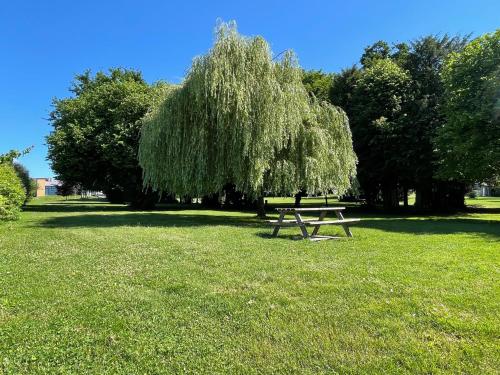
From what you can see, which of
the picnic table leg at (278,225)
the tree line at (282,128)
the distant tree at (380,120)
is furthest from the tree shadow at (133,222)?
the distant tree at (380,120)

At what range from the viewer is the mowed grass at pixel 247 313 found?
121 inches

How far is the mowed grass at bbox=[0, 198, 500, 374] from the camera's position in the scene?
3078 mm

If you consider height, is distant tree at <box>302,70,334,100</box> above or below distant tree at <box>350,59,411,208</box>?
above

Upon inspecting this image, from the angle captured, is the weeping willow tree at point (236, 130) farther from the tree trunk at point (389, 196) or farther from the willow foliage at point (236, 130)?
the tree trunk at point (389, 196)

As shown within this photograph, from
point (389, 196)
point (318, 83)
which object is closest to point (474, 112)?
point (389, 196)

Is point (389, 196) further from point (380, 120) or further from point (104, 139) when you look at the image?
point (104, 139)

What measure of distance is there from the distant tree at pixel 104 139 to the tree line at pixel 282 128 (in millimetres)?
91

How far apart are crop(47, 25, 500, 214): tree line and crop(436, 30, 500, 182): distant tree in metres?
0.05

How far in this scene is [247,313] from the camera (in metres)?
3.98

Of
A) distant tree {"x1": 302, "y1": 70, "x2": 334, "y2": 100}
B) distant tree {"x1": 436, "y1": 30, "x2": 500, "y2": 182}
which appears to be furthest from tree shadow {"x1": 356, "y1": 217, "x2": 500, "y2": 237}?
distant tree {"x1": 302, "y1": 70, "x2": 334, "y2": 100}

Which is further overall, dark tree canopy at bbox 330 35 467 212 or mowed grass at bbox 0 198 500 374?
dark tree canopy at bbox 330 35 467 212

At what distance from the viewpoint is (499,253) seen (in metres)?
7.61

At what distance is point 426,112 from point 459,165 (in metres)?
5.59

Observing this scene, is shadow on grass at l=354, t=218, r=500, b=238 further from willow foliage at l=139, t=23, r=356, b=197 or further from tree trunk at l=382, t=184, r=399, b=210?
tree trunk at l=382, t=184, r=399, b=210
